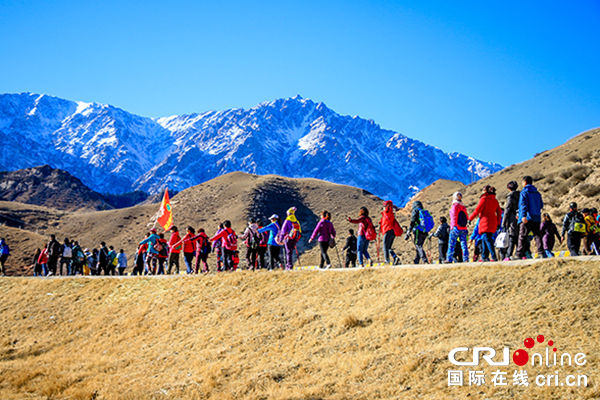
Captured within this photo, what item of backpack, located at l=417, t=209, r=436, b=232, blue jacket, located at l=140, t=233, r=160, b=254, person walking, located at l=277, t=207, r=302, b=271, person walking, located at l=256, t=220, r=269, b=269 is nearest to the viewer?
backpack, located at l=417, t=209, r=436, b=232

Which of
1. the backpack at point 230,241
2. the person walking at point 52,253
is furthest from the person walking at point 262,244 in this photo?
the person walking at point 52,253

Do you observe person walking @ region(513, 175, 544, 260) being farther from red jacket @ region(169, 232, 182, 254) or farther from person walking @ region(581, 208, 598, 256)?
red jacket @ region(169, 232, 182, 254)

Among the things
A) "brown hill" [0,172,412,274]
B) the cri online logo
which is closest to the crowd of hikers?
the cri online logo

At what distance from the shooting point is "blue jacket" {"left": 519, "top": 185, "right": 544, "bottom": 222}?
35.6 feet

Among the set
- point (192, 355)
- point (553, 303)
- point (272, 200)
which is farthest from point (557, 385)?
point (272, 200)

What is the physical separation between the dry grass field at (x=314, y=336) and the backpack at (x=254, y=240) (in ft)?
5.50

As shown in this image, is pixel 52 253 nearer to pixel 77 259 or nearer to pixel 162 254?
pixel 77 259

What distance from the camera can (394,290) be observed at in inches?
442

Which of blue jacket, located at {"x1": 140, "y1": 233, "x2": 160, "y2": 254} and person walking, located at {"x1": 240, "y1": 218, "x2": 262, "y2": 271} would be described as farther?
blue jacket, located at {"x1": 140, "y1": 233, "x2": 160, "y2": 254}

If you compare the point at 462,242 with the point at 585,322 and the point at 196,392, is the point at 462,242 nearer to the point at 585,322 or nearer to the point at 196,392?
the point at 585,322

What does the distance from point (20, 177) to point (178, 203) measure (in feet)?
264

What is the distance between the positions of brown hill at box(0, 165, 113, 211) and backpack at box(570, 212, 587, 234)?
135637 millimetres

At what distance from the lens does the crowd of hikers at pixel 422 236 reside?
11.3 metres

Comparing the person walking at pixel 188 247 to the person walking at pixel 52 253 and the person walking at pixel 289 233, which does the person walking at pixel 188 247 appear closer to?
the person walking at pixel 289 233
